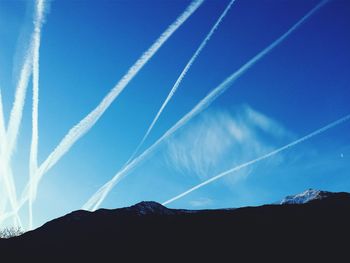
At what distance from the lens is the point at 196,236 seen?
4416 cm

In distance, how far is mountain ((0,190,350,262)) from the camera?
129 feet

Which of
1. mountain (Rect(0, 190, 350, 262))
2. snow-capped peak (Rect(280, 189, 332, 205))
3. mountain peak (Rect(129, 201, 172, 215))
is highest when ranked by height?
snow-capped peak (Rect(280, 189, 332, 205))

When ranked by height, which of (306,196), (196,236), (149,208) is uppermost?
(306,196)

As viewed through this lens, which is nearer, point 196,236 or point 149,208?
point 196,236

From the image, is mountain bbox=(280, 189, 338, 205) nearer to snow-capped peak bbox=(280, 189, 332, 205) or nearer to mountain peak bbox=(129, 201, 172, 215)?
snow-capped peak bbox=(280, 189, 332, 205)

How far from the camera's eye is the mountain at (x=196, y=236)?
3928cm

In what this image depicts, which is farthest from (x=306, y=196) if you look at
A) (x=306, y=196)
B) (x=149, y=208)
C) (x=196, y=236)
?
(x=149, y=208)

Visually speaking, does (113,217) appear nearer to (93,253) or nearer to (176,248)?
(93,253)

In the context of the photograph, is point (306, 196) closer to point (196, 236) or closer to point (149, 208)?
point (196, 236)

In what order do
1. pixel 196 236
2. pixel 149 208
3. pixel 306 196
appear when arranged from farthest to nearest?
pixel 306 196, pixel 149 208, pixel 196 236

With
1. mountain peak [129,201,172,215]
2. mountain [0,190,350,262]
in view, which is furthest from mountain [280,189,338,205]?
mountain peak [129,201,172,215]

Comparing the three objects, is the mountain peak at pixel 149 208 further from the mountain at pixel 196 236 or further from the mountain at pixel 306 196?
the mountain at pixel 306 196

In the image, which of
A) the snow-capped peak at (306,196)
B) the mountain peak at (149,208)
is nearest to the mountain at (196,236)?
the mountain peak at (149,208)

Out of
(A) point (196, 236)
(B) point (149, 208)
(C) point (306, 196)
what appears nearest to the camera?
(A) point (196, 236)
